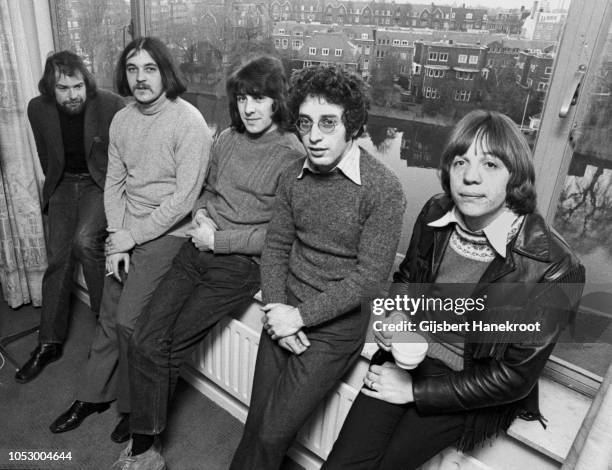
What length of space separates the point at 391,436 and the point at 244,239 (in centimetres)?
69

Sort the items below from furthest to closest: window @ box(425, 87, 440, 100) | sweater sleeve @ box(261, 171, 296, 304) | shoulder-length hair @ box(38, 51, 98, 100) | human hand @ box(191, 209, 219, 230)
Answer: shoulder-length hair @ box(38, 51, 98, 100), human hand @ box(191, 209, 219, 230), window @ box(425, 87, 440, 100), sweater sleeve @ box(261, 171, 296, 304)

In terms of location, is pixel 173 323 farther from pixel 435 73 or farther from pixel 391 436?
pixel 435 73

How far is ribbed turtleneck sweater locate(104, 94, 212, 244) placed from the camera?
1585 mm

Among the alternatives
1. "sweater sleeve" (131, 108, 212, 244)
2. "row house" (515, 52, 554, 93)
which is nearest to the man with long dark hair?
"sweater sleeve" (131, 108, 212, 244)

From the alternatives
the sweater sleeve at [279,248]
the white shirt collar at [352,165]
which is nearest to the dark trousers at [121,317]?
the sweater sleeve at [279,248]

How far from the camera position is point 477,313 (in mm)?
1068

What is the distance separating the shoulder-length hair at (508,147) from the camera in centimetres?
99

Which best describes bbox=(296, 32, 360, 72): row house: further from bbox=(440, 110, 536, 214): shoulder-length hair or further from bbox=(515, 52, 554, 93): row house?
bbox=(440, 110, 536, 214): shoulder-length hair

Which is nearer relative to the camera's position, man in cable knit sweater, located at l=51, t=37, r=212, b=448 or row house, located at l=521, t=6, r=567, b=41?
row house, located at l=521, t=6, r=567, b=41

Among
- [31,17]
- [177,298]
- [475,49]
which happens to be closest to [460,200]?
[475,49]

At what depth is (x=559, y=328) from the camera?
3.21 feet

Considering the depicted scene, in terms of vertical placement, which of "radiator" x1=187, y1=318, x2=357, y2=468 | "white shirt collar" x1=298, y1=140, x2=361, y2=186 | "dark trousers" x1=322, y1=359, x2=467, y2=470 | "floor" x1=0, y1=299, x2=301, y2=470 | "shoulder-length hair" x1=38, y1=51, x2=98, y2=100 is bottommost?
"floor" x1=0, y1=299, x2=301, y2=470

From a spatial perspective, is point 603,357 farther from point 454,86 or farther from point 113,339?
point 113,339

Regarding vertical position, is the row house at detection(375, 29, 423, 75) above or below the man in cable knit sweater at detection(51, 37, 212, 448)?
above
